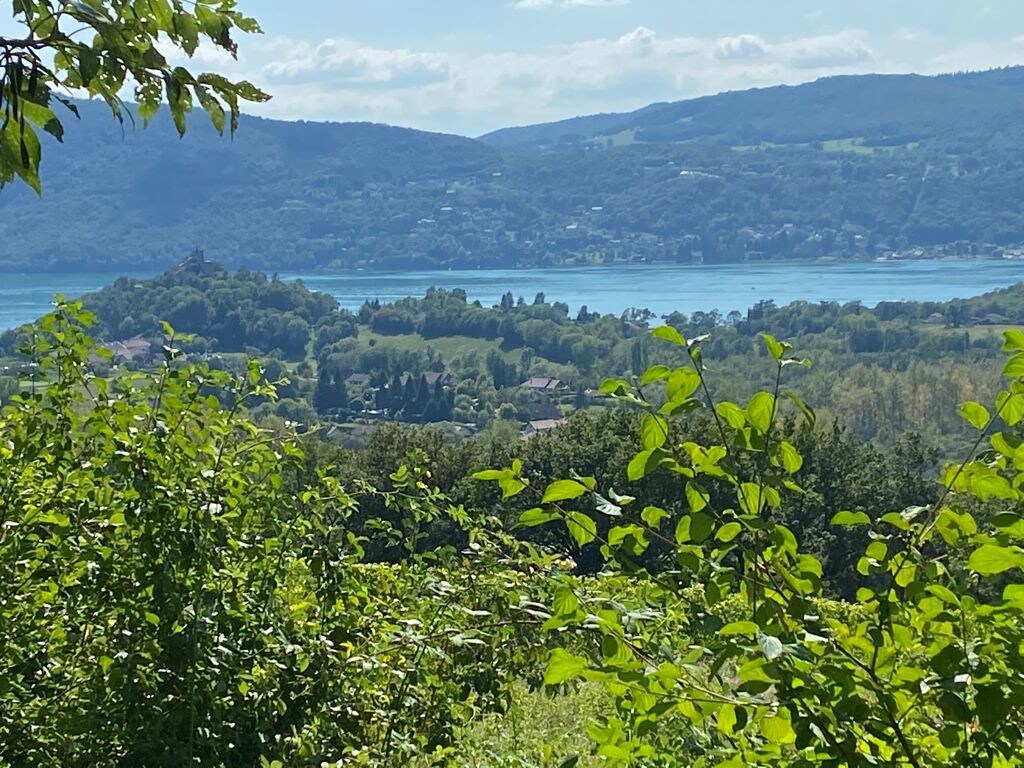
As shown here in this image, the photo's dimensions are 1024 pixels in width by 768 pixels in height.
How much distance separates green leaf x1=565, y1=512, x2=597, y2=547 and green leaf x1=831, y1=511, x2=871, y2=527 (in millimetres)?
341

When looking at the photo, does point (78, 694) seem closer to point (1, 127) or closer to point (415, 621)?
point (415, 621)

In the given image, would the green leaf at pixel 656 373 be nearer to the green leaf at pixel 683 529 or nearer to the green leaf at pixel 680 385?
the green leaf at pixel 680 385

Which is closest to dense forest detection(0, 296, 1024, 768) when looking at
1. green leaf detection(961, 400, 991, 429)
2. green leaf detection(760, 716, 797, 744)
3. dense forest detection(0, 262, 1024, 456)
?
green leaf detection(961, 400, 991, 429)

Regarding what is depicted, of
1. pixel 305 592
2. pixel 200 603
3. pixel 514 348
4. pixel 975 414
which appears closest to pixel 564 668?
pixel 975 414

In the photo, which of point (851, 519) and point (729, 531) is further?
point (851, 519)

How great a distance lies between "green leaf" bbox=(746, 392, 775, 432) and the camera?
153 centimetres

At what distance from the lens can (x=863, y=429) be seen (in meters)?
77.1

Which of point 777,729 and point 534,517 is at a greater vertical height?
point 534,517

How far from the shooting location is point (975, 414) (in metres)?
1.59

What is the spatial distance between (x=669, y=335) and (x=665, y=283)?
6157 inches

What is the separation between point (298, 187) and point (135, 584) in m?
195

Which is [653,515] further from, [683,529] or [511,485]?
[511,485]

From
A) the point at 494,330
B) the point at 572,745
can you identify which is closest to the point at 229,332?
the point at 494,330

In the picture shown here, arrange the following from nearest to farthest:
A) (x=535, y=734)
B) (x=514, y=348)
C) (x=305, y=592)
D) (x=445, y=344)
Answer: (x=305, y=592) → (x=535, y=734) → (x=514, y=348) → (x=445, y=344)
